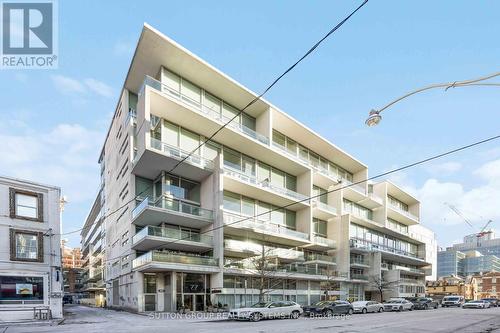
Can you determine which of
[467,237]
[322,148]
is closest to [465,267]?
[467,237]

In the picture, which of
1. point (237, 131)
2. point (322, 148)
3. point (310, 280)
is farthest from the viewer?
point (322, 148)

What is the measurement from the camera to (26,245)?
25547 mm

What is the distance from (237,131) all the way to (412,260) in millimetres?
51190

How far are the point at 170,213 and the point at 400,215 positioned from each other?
5165 centimetres

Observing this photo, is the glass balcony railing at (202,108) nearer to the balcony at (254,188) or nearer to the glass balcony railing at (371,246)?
the balcony at (254,188)

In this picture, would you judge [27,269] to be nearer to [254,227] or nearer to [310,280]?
[254,227]

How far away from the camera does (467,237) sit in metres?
196

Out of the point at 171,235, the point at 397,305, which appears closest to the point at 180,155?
the point at 171,235

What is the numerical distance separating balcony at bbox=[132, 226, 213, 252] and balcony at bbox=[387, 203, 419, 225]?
41933 mm

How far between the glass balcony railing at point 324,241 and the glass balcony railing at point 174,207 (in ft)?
58.1

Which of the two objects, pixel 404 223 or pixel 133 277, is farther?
pixel 404 223

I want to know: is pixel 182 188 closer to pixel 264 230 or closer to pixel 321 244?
pixel 264 230

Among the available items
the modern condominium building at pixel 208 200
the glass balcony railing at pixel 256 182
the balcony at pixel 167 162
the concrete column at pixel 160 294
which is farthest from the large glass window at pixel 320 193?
the concrete column at pixel 160 294

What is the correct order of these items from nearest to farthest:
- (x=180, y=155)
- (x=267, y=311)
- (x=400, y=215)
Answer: (x=267, y=311), (x=180, y=155), (x=400, y=215)
